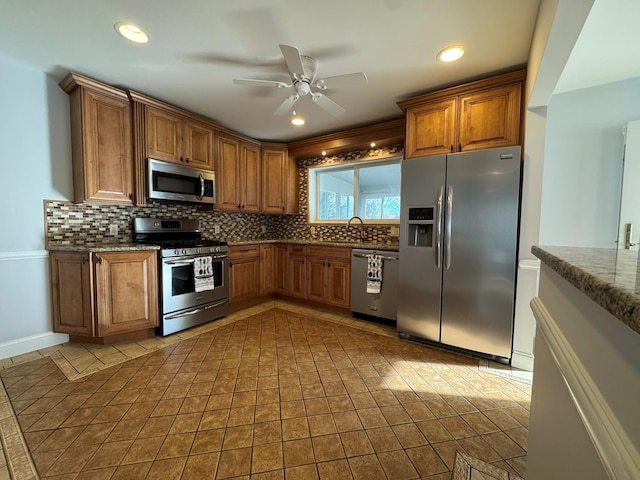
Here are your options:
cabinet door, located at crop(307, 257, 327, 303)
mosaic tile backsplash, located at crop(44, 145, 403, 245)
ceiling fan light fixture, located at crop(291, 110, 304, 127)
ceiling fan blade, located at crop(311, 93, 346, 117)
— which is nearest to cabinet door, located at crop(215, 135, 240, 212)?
mosaic tile backsplash, located at crop(44, 145, 403, 245)

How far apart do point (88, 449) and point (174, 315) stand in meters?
1.48

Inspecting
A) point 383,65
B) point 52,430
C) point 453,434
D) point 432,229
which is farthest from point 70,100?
point 453,434

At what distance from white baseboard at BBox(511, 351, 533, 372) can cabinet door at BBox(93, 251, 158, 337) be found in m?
3.27

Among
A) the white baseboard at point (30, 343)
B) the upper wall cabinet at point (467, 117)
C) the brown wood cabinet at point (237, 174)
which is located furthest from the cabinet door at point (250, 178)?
the white baseboard at point (30, 343)

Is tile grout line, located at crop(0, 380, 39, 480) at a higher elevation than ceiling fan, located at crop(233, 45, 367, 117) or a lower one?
lower

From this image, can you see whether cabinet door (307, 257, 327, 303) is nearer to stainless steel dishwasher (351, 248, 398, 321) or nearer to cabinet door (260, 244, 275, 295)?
stainless steel dishwasher (351, 248, 398, 321)

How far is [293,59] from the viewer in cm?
179

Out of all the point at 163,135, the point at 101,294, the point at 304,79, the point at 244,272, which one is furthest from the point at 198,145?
the point at 101,294

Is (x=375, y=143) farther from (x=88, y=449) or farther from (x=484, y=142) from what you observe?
(x=88, y=449)

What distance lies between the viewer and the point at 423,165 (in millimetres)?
2477

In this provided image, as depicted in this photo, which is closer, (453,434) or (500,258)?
(453,434)

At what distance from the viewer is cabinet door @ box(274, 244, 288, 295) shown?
13.0ft

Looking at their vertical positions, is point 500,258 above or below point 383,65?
below

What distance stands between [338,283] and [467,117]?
2.24 meters
